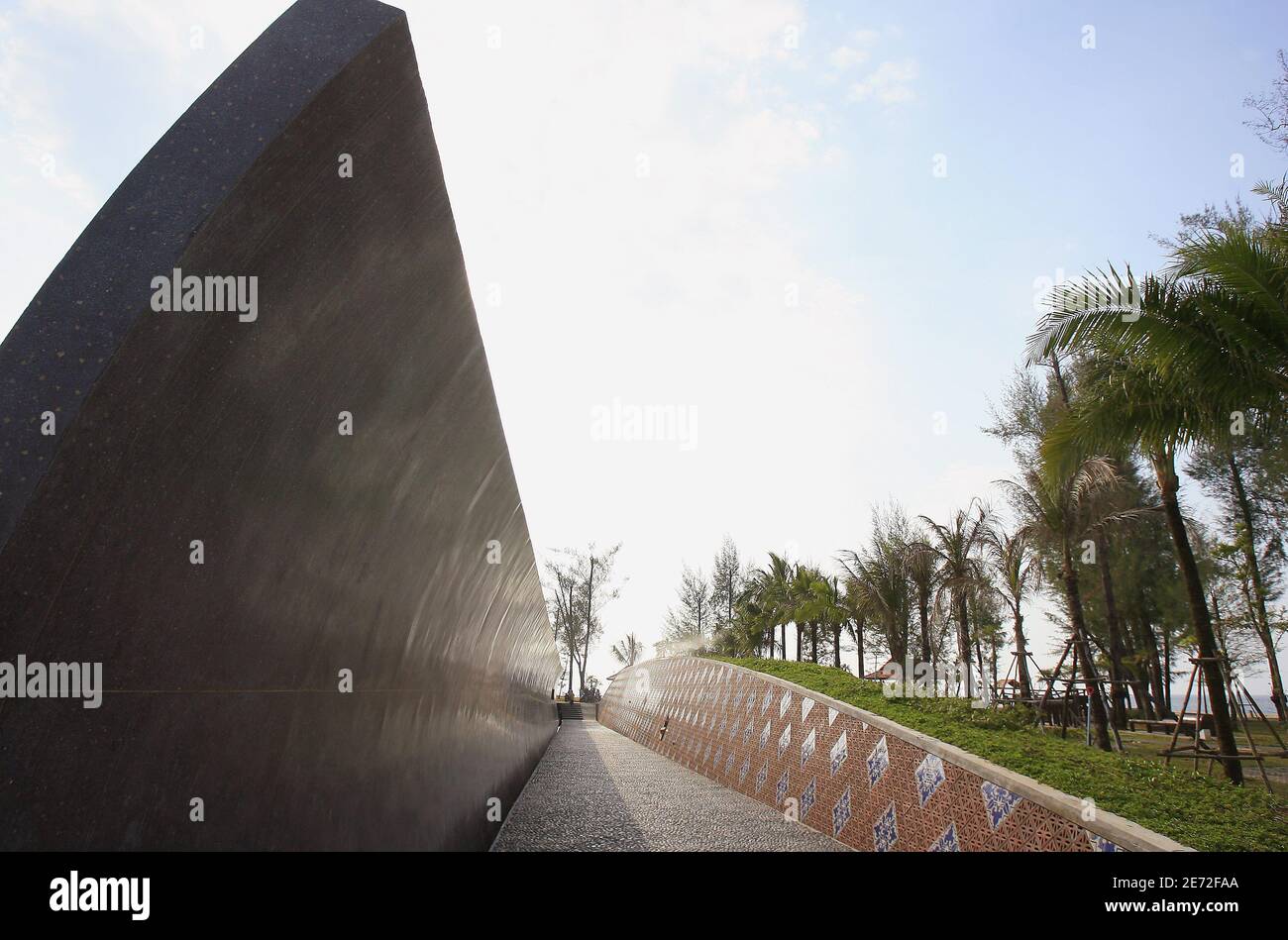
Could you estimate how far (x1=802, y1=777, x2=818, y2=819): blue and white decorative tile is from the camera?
8.66 metres

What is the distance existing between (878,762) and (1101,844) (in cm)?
297

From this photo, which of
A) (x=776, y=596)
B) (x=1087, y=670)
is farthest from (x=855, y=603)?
(x=1087, y=670)

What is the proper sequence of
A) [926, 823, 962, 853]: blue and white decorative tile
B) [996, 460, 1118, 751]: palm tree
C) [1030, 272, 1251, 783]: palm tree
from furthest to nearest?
[996, 460, 1118, 751]: palm tree < [1030, 272, 1251, 783]: palm tree < [926, 823, 962, 853]: blue and white decorative tile

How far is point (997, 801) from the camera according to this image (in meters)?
5.56

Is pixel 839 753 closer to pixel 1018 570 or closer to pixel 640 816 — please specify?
pixel 640 816

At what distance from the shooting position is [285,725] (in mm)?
2918

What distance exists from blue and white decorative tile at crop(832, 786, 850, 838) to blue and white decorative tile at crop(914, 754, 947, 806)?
4.50ft

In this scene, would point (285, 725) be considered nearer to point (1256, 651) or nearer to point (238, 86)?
point (238, 86)

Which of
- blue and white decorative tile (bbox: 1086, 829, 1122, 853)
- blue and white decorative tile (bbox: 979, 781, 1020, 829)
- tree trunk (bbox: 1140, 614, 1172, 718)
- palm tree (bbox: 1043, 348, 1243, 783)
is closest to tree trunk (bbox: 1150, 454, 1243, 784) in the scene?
palm tree (bbox: 1043, 348, 1243, 783)

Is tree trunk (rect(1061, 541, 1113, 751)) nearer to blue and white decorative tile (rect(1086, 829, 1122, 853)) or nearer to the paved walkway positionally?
the paved walkway

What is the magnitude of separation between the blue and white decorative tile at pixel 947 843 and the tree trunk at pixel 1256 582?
2452 centimetres

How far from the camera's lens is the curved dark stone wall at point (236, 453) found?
5.94ft
